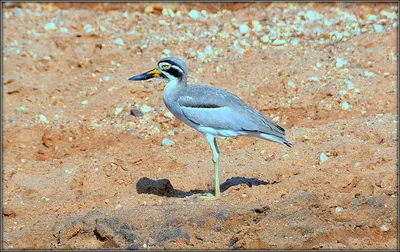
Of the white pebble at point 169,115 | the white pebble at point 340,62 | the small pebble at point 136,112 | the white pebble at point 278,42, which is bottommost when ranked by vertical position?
the small pebble at point 136,112

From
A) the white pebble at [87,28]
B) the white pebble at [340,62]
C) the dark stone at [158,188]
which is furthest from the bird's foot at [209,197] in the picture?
the white pebble at [87,28]

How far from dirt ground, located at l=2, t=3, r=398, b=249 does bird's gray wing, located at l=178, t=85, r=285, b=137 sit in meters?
0.62

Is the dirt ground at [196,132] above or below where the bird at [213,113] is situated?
below

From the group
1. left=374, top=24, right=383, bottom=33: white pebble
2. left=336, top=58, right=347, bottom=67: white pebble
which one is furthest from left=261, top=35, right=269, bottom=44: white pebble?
left=374, top=24, right=383, bottom=33: white pebble

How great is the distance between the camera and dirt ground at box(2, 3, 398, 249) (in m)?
6.49

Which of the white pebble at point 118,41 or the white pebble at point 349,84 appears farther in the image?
the white pebble at point 118,41

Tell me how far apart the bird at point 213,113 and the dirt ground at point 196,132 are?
521 millimetres

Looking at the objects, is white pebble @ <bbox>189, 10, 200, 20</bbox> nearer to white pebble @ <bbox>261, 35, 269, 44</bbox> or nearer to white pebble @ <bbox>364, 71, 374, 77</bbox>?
white pebble @ <bbox>261, 35, 269, 44</bbox>

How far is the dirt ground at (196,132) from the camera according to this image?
6492 millimetres

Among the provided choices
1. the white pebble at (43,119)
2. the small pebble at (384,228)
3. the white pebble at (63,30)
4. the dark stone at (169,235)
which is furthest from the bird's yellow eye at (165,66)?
the white pebble at (63,30)

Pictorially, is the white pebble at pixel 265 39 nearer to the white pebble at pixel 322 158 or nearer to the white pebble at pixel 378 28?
the white pebble at pixel 378 28

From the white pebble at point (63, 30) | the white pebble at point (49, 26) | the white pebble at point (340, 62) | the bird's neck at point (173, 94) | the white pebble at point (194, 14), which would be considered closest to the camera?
the bird's neck at point (173, 94)

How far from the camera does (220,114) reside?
7.34 m

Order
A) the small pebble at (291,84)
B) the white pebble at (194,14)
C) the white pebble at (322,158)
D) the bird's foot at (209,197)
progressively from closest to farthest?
the bird's foot at (209,197)
the white pebble at (322,158)
the small pebble at (291,84)
the white pebble at (194,14)
